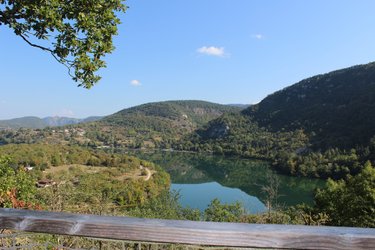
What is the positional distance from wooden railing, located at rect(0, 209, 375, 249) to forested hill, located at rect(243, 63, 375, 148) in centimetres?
7480

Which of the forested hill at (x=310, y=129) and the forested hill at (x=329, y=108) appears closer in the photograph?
the forested hill at (x=310, y=129)

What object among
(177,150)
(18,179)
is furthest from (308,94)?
(18,179)

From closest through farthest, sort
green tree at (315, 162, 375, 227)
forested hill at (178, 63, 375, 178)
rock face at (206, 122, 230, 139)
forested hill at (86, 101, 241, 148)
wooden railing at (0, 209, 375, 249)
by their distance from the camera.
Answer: wooden railing at (0, 209, 375, 249) → green tree at (315, 162, 375, 227) → forested hill at (178, 63, 375, 178) → rock face at (206, 122, 230, 139) → forested hill at (86, 101, 241, 148)

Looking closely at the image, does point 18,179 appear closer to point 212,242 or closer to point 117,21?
point 117,21

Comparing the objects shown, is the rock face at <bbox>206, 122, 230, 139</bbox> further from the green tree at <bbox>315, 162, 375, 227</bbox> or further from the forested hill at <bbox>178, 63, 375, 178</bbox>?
the green tree at <bbox>315, 162, 375, 227</bbox>

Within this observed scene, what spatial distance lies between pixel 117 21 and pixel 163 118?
562 feet

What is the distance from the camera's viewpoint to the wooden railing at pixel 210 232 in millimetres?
1083

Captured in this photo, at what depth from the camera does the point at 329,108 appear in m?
100

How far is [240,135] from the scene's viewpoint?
4540 inches

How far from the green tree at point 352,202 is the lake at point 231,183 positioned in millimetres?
7955

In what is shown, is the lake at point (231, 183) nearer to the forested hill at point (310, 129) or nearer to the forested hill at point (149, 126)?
the forested hill at point (310, 129)

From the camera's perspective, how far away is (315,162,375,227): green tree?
18.3 metres

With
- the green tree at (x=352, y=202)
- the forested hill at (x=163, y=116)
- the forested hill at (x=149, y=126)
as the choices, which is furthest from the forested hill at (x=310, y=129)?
the forested hill at (x=163, y=116)


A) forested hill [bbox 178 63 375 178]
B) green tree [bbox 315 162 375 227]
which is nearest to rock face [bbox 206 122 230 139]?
forested hill [bbox 178 63 375 178]
